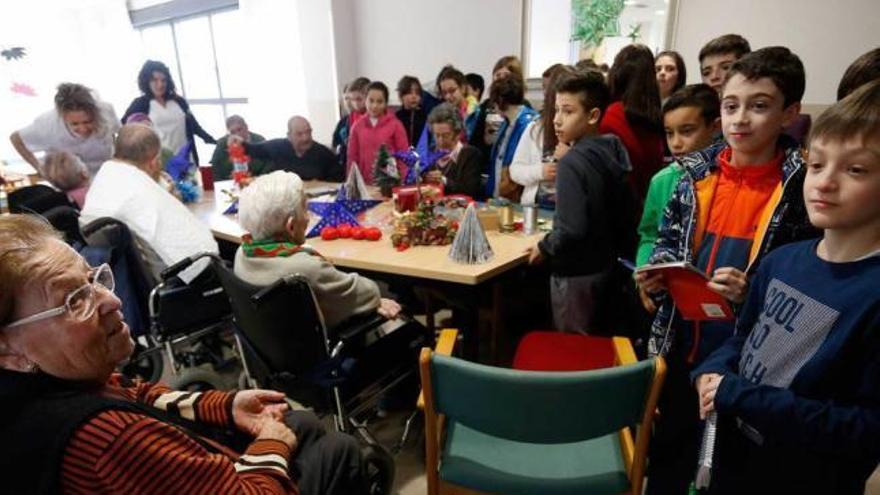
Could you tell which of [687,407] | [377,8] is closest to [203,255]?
[687,407]

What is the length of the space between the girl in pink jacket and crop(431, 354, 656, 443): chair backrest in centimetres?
255

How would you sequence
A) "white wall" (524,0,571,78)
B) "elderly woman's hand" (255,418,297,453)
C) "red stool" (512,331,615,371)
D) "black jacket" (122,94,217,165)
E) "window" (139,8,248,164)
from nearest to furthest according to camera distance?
"elderly woman's hand" (255,418,297,453), "red stool" (512,331,615,371), "black jacket" (122,94,217,165), "white wall" (524,0,571,78), "window" (139,8,248,164)

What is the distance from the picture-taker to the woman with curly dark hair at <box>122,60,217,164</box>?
390 centimetres

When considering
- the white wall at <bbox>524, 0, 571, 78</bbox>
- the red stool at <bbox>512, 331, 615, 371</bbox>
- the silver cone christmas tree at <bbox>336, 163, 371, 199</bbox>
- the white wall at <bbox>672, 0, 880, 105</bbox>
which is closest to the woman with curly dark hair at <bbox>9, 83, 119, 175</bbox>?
the silver cone christmas tree at <bbox>336, 163, 371, 199</bbox>

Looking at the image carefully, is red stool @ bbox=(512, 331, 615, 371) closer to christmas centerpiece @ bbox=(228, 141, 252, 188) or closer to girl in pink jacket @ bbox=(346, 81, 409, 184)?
girl in pink jacket @ bbox=(346, 81, 409, 184)

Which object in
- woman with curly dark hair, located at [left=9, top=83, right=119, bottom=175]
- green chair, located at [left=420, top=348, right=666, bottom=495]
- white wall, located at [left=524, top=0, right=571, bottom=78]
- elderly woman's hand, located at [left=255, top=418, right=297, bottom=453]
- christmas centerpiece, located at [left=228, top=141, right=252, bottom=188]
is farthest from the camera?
white wall, located at [left=524, top=0, right=571, bottom=78]

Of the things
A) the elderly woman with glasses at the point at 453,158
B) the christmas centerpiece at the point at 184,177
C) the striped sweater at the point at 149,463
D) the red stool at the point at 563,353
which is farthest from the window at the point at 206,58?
the striped sweater at the point at 149,463

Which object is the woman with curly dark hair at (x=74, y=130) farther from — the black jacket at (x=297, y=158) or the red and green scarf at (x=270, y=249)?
the red and green scarf at (x=270, y=249)

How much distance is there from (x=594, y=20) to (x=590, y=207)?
2938 millimetres

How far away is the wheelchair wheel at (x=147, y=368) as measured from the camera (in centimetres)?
214

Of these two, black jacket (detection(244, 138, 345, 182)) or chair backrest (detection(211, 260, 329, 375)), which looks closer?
chair backrest (detection(211, 260, 329, 375))

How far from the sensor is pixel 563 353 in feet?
5.08

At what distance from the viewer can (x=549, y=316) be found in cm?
287

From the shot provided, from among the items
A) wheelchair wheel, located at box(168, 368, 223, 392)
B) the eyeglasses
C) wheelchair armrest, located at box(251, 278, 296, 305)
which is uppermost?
the eyeglasses
